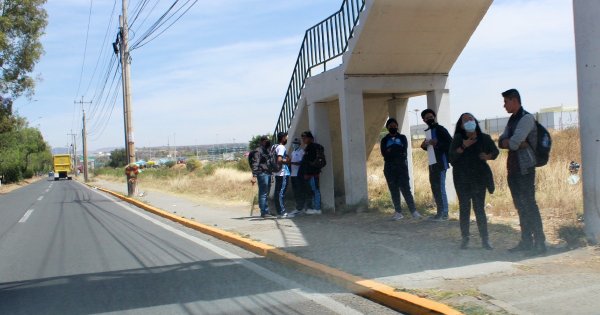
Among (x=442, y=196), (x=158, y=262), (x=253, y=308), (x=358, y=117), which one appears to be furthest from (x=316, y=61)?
(x=253, y=308)

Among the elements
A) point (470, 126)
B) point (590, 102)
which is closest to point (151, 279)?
point (470, 126)

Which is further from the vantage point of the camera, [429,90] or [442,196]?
[429,90]

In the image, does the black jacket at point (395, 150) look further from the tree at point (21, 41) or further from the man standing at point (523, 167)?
the tree at point (21, 41)

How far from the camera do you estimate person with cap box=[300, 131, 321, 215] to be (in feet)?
37.9

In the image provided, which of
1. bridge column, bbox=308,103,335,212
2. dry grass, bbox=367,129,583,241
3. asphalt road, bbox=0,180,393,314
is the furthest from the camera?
bridge column, bbox=308,103,335,212

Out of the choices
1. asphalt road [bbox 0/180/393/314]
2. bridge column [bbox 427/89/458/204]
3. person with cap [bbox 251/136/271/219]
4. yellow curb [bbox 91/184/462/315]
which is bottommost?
asphalt road [bbox 0/180/393/314]

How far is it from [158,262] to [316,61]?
621cm

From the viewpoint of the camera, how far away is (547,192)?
32.6ft

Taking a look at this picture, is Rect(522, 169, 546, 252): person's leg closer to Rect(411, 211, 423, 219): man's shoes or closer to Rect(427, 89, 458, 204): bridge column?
Result: Rect(411, 211, 423, 219): man's shoes

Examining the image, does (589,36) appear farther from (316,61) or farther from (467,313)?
(316,61)

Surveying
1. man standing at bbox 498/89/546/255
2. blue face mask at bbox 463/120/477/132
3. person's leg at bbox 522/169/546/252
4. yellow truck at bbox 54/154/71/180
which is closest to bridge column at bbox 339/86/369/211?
blue face mask at bbox 463/120/477/132

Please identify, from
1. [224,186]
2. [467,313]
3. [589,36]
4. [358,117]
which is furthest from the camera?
[224,186]

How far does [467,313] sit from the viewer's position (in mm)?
4496

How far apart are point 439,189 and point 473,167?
235cm
